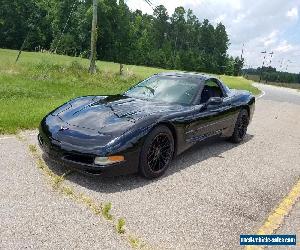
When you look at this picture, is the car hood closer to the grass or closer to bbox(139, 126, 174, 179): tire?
bbox(139, 126, 174, 179): tire

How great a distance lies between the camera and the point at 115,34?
77.4 metres

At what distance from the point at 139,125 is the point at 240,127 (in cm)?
343

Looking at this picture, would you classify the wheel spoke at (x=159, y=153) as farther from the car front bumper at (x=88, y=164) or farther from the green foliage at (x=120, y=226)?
→ the green foliage at (x=120, y=226)

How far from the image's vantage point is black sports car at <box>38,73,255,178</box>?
14.6 ft

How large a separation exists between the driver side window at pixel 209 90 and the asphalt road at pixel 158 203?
977 mm

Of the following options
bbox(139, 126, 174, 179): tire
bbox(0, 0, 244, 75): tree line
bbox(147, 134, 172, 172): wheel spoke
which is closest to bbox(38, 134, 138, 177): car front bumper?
bbox(139, 126, 174, 179): tire

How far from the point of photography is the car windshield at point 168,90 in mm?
5957

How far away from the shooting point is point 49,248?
10.3ft

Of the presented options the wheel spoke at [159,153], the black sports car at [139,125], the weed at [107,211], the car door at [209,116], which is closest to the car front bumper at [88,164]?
the black sports car at [139,125]

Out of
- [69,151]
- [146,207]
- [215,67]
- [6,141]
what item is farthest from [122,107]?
[215,67]

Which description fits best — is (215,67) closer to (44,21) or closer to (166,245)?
(44,21)

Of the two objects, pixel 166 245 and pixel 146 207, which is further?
pixel 146 207

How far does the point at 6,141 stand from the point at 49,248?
3396 millimetres

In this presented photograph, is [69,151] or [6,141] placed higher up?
[69,151]
